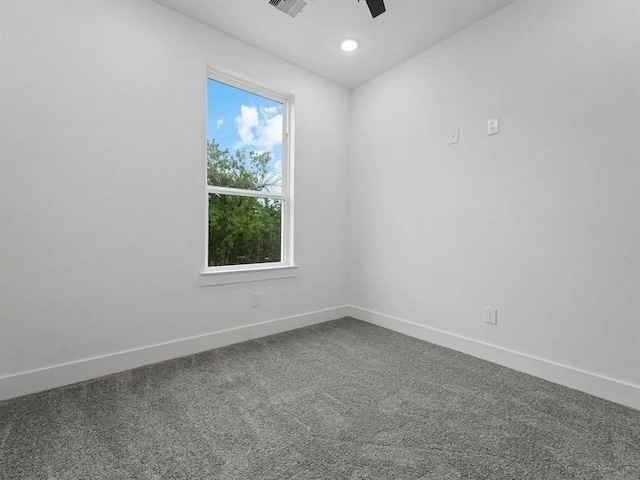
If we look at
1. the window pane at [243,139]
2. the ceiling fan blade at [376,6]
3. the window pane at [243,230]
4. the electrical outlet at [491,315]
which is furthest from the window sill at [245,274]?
the ceiling fan blade at [376,6]

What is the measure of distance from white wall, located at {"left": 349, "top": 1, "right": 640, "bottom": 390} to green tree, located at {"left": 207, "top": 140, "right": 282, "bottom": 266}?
3.82ft

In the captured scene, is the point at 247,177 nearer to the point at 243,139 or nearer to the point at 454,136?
the point at 243,139

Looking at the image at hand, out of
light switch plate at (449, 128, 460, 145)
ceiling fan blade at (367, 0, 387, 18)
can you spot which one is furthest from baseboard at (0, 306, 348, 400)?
ceiling fan blade at (367, 0, 387, 18)

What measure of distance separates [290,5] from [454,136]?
5.42 ft

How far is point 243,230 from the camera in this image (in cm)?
306

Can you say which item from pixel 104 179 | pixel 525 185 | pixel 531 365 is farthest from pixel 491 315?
pixel 104 179

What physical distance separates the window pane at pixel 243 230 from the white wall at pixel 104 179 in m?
0.19

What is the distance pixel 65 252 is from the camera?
6.85ft

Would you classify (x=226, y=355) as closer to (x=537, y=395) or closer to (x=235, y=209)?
(x=235, y=209)

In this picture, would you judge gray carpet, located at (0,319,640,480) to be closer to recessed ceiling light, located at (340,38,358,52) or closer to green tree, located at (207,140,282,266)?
green tree, located at (207,140,282,266)

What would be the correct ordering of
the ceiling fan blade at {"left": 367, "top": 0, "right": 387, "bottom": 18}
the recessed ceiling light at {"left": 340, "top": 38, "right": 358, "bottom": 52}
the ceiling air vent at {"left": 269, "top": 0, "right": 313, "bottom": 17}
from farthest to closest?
the recessed ceiling light at {"left": 340, "top": 38, "right": 358, "bottom": 52} → the ceiling air vent at {"left": 269, "top": 0, "right": 313, "bottom": 17} → the ceiling fan blade at {"left": 367, "top": 0, "right": 387, "bottom": 18}

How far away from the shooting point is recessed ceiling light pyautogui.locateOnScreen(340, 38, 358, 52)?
2.85m

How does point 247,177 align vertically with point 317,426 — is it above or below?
above

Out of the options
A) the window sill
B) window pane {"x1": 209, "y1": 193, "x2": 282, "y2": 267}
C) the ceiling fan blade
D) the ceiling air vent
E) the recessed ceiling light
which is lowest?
the window sill
